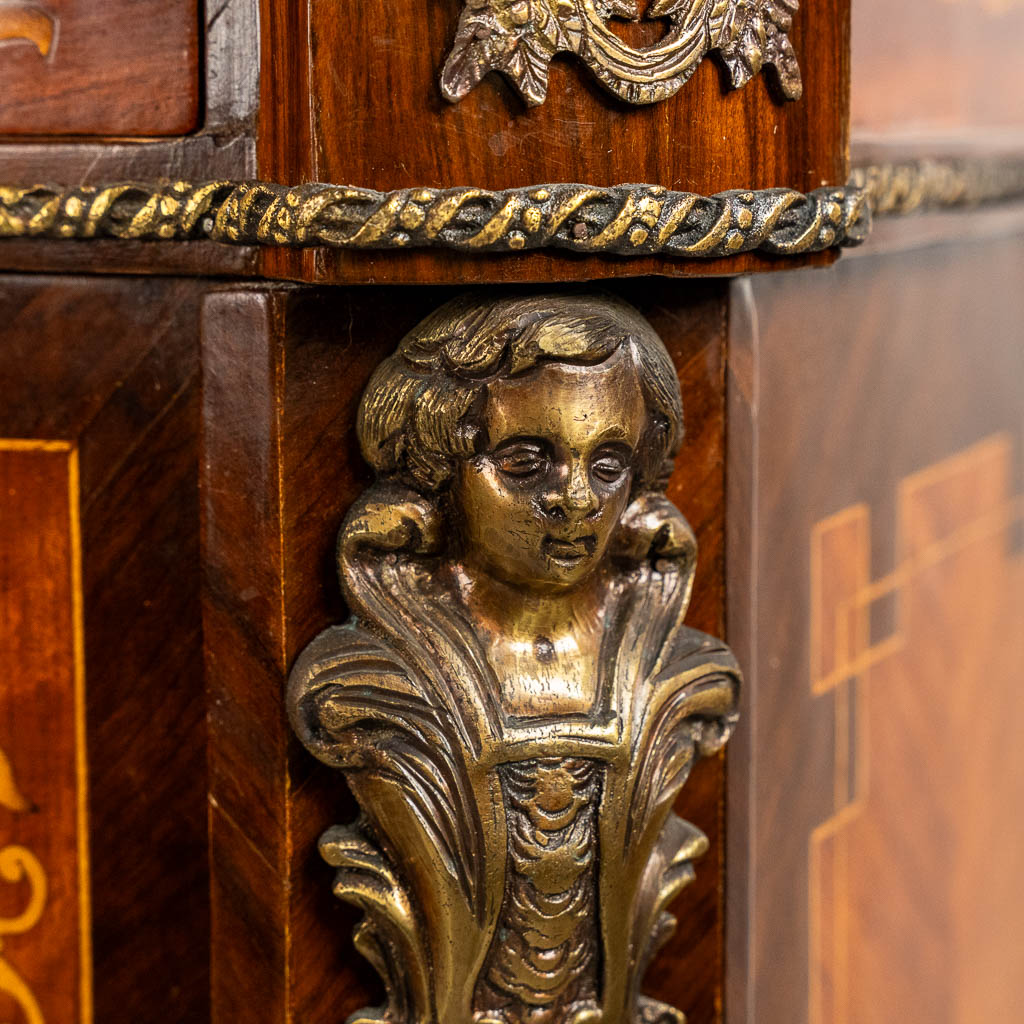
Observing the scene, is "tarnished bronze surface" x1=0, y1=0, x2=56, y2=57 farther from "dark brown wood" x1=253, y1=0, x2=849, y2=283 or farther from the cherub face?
the cherub face

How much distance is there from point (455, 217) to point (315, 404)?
0.12m

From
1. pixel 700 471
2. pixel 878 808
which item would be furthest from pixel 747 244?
pixel 878 808

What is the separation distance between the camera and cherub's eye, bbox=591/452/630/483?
0.73m

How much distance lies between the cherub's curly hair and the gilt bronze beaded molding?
4 cm

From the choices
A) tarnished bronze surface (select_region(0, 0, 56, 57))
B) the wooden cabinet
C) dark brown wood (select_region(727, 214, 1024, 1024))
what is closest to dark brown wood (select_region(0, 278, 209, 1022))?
the wooden cabinet

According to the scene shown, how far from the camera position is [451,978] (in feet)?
2.50

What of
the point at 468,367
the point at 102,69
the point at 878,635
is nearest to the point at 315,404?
the point at 468,367

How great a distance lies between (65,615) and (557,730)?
0.24 meters

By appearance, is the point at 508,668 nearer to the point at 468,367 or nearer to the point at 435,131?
the point at 468,367

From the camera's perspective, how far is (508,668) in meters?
0.75

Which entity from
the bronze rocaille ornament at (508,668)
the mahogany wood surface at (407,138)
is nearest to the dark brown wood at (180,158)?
the mahogany wood surface at (407,138)

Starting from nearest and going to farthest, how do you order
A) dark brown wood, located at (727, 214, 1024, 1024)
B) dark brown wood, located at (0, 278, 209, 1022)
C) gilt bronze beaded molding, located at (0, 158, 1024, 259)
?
gilt bronze beaded molding, located at (0, 158, 1024, 259)
dark brown wood, located at (0, 278, 209, 1022)
dark brown wood, located at (727, 214, 1024, 1024)

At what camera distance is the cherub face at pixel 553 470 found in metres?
0.71

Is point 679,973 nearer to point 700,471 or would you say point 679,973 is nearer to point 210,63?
point 700,471
